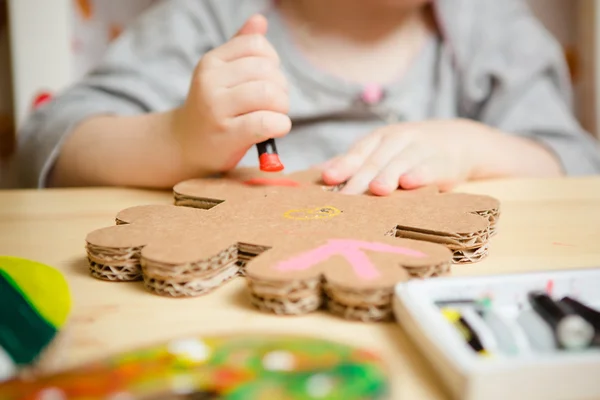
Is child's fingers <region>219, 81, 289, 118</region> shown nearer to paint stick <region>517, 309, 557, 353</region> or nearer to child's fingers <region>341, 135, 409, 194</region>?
child's fingers <region>341, 135, 409, 194</region>

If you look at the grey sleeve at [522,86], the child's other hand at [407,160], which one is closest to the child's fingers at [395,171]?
the child's other hand at [407,160]

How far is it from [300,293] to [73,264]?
7.3 inches

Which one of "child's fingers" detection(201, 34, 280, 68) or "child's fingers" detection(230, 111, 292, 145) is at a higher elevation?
"child's fingers" detection(201, 34, 280, 68)

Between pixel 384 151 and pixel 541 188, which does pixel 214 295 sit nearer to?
pixel 384 151

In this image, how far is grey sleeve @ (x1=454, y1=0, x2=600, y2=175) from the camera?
0.92 m

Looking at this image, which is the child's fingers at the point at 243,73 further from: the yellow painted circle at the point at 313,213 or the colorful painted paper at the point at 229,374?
the colorful painted paper at the point at 229,374

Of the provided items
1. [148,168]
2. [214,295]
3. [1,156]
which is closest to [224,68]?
[148,168]

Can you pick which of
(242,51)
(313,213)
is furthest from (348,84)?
(313,213)

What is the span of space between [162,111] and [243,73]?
207 millimetres

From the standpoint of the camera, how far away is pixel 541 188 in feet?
2.14

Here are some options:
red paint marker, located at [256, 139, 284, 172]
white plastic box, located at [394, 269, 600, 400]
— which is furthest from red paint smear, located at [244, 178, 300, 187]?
white plastic box, located at [394, 269, 600, 400]

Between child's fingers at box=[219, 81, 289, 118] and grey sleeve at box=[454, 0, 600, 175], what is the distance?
1.66 ft

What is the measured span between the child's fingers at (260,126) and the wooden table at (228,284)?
11 centimetres

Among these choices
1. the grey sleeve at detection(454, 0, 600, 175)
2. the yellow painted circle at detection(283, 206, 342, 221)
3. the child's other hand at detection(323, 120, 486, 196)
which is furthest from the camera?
the grey sleeve at detection(454, 0, 600, 175)
